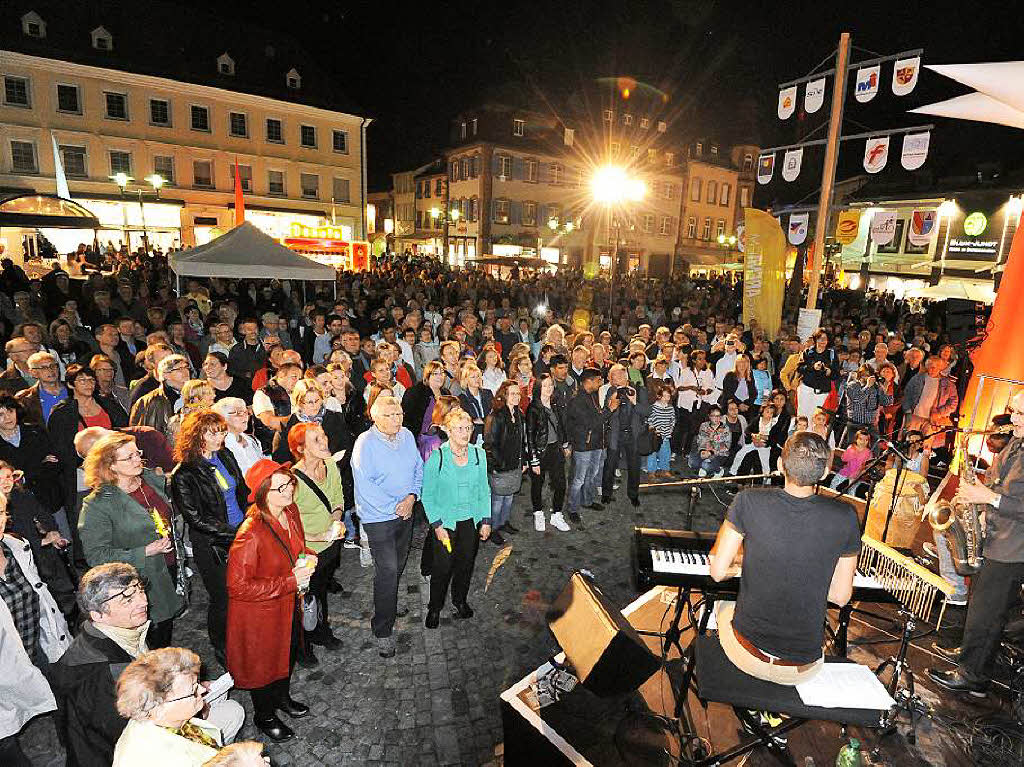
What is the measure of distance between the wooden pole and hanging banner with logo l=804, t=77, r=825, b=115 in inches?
17.3

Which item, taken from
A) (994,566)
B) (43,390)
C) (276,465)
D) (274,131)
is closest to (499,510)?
(276,465)

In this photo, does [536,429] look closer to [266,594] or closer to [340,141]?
[266,594]

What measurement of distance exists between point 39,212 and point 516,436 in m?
15.8

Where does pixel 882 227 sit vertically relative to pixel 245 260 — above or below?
above

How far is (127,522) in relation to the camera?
13.0ft

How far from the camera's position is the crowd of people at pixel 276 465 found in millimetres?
2996

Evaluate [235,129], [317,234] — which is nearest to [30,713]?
[317,234]

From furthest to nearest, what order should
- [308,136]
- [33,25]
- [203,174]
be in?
[308,136], [203,174], [33,25]

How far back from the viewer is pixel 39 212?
14445 mm

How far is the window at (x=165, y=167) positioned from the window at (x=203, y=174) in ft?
3.85

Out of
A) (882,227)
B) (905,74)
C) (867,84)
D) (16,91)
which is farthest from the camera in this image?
(16,91)

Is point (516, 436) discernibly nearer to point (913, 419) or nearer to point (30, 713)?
point (30, 713)

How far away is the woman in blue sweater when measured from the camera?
4.91 metres

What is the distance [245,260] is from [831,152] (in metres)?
12.5
